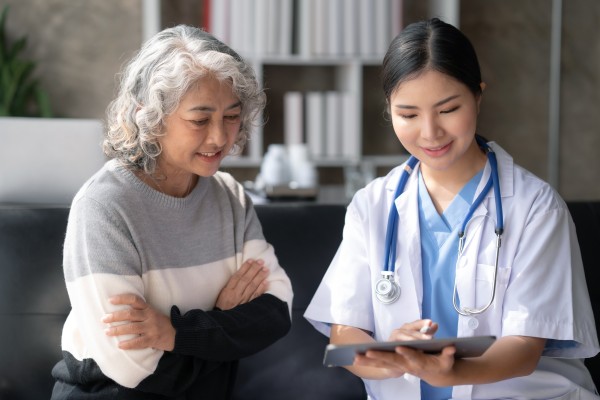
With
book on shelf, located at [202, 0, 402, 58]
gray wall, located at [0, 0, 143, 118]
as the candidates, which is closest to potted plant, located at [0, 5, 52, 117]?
gray wall, located at [0, 0, 143, 118]

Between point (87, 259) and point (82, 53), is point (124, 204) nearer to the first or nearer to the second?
point (87, 259)

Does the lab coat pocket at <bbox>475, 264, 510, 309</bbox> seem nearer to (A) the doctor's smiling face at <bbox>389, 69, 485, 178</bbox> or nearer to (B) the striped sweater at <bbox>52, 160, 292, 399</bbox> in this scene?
(A) the doctor's smiling face at <bbox>389, 69, 485, 178</bbox>

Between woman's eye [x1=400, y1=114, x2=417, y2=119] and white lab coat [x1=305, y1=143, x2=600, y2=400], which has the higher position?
woman's eye [x1=400, y1=114, x2=417, y2=119]

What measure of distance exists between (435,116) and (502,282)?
1.17 feet

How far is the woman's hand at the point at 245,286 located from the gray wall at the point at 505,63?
2.98m

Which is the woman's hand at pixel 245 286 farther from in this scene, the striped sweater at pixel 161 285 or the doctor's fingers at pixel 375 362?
the doctor's fingers at pixel 375 362

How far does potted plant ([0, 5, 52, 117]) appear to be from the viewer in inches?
171

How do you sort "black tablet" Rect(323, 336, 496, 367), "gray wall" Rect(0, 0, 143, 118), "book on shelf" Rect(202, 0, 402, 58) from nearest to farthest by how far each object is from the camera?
1. "black tablet" Rect(323, 336, 496, 367)
2. "book on shelf" Rect(202, 0, 402, 58)
3. "gray wall" Rect(0, 0, 143, 118)

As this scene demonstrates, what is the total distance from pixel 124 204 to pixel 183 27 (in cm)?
41

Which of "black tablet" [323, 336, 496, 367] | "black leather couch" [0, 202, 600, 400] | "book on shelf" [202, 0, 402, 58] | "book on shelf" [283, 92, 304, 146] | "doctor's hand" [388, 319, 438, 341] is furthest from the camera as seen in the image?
"book on shelf" [283, 92, 304, 146]

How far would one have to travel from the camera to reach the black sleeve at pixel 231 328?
1.72 meters

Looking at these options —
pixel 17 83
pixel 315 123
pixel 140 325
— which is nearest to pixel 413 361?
pixel 140 325

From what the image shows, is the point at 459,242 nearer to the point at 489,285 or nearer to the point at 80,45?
the point at 489,285

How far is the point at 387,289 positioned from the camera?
1.73m
